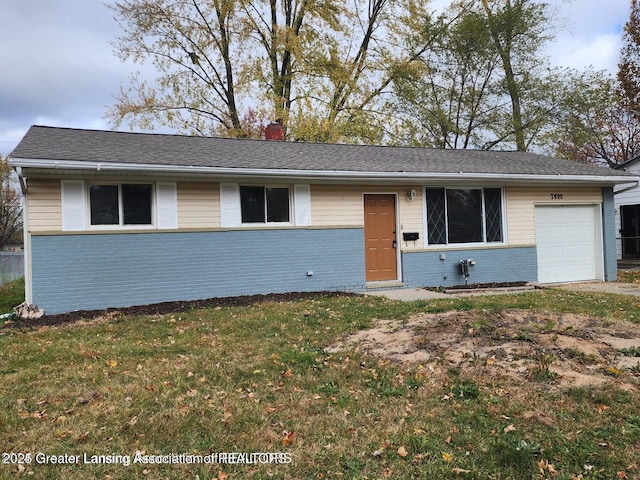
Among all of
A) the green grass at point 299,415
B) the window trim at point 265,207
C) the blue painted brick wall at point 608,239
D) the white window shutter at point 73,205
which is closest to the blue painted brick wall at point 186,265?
the window trim at point 265,207

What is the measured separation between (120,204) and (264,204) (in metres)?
2.83

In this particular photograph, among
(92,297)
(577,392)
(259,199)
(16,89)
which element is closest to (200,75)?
(16,89)

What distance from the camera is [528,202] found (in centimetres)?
1147

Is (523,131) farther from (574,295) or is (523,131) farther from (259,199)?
(259,199)

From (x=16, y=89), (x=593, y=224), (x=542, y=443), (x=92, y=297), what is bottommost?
(x=542, y=443)

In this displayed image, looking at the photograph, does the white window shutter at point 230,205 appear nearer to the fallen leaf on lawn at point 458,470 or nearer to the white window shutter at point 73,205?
the white window shutter at point 73,205

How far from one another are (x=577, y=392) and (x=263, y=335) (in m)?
3.60

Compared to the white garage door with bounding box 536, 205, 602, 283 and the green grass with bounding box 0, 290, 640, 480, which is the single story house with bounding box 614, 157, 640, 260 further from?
the green grass with bounding box 0, 290, 640, 480

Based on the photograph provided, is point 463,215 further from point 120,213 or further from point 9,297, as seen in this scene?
point 9,297

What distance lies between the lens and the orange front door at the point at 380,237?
1041cm

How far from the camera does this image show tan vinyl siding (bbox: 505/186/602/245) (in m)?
11.3

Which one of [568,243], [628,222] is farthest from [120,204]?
[628,222]

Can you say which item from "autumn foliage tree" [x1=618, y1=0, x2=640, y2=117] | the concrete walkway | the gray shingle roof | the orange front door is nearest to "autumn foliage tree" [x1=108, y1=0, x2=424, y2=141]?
the gray shingle roof

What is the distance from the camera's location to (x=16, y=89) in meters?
19.6
